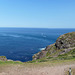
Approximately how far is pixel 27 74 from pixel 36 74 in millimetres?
1741

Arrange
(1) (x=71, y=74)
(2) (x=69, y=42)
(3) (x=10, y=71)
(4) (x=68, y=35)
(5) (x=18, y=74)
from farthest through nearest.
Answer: (4) (x=68, y=35)
(2) (x=69, y=42)
(3) (x=10, y=71)
(5) (x=18, y=74)
(1) (x=71, y=74)

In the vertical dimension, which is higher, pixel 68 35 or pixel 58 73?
pixel 68 35

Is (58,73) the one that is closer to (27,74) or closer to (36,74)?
(36,74)

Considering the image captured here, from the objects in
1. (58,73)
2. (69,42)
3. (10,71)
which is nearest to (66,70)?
(58,73)

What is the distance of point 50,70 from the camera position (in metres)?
20.0

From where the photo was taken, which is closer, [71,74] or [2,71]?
[71,74]

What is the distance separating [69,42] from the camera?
5866cm

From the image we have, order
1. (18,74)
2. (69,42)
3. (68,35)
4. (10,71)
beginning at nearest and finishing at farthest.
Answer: (18,74) → (10,71) → (69,42) → (68,35)

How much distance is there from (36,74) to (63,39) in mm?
47698

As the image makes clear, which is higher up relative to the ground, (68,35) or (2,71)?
(68,35)

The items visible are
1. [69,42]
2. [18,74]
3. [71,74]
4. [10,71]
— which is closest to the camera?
[71,74]

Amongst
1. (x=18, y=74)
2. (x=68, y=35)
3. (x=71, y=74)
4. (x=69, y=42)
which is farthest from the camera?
(x=68, y=35)

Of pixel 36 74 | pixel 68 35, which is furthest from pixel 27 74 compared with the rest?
pixel 68 35

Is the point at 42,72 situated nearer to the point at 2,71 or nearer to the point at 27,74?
the point at 27,74
